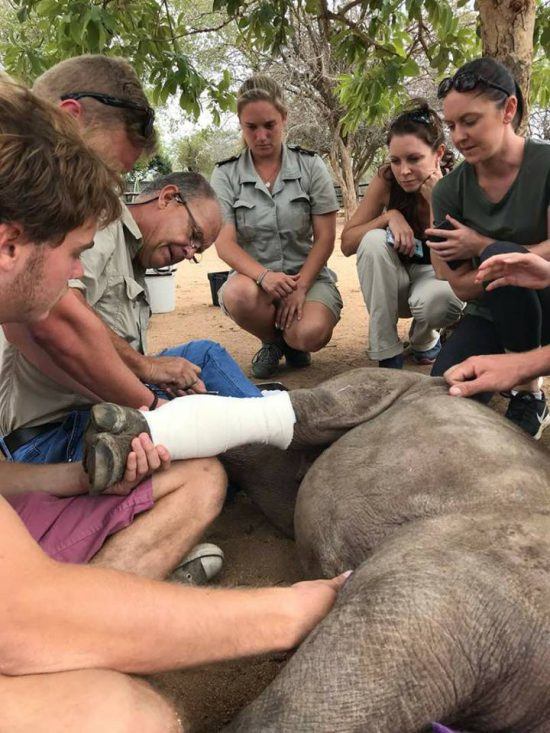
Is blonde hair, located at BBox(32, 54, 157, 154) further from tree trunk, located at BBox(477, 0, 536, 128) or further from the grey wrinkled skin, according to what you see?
tree trunk, located at BBox(477, 0, 536, 128)

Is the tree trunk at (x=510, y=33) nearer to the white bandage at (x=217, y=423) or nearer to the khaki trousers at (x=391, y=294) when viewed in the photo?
the khaki trousers at (x=391, y=294)

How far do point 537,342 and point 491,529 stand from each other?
1671 millimetres

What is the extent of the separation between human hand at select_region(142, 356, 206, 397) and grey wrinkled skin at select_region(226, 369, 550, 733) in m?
0.80

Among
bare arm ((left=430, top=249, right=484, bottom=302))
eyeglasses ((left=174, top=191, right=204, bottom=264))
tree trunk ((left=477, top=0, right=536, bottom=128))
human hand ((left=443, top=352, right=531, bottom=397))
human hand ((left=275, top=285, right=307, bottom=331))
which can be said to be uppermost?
tree trunk ((left=477, top=0, right=536, bottom=128))

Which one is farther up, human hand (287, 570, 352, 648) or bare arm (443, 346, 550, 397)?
bare arm (443, 346, 550, 397)

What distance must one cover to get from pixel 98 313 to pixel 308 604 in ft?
5.69

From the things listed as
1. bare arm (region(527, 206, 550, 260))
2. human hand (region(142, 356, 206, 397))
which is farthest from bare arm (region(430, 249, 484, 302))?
human hand (region(142, 356, 206, 397))

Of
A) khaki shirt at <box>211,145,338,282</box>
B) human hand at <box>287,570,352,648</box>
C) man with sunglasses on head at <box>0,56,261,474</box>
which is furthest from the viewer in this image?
khaki shirt at <box>211,145,338,282</box>

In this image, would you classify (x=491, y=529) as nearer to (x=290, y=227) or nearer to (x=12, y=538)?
(x=12, y=538)

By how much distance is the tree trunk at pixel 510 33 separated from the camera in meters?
4.21

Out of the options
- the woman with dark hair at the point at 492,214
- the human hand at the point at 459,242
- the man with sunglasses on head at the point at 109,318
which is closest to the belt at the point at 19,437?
the man with sunglasses on head at the point at 109,318

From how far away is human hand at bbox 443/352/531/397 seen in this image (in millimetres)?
2645

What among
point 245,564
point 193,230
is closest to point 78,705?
point 245,564

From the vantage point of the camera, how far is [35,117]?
1.73 metres
